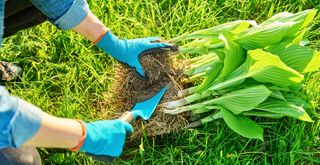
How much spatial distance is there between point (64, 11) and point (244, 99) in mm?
677

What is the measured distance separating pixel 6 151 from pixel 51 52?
69 cm

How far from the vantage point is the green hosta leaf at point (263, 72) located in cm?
150

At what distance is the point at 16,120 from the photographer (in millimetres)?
1132

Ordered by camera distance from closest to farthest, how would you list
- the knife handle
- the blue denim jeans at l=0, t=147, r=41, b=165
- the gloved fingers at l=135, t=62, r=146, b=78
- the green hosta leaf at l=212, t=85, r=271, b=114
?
the blue denim jeans at l=0, t=147, r=41, b=165, the green hosta leaf at l=212, t=85, r=271, b=114, the knife handle, the gloved fingers at l=135, t=62, r=146, b=78

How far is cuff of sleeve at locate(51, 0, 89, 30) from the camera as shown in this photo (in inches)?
65.2

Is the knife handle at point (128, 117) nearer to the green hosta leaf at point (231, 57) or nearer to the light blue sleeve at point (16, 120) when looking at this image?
the green hosta leaf at point (231, 57)

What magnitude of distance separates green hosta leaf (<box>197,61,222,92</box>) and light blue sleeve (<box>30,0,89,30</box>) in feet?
1.59

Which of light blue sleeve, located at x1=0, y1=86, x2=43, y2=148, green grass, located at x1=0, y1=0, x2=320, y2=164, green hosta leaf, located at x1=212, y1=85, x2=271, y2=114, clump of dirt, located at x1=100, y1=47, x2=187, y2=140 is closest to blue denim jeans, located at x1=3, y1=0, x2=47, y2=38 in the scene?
green grass, located at x1=0, y1=0, x2=320, y2=164

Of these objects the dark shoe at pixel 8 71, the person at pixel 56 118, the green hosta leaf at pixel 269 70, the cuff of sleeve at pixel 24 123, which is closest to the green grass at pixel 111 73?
the dark shoe at pixel 8 71

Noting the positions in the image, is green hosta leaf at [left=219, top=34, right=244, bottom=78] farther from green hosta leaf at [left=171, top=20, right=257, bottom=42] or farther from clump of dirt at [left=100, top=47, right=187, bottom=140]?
clump of dirt at [left=100, top=47, right=187, bottom=140]

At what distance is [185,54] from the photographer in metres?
1.95

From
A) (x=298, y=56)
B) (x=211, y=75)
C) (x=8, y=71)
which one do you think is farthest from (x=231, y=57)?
(x=8, y=71)

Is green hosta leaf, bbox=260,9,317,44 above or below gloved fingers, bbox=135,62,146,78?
above

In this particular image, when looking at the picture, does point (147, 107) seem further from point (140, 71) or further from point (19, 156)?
point (19, 156)
